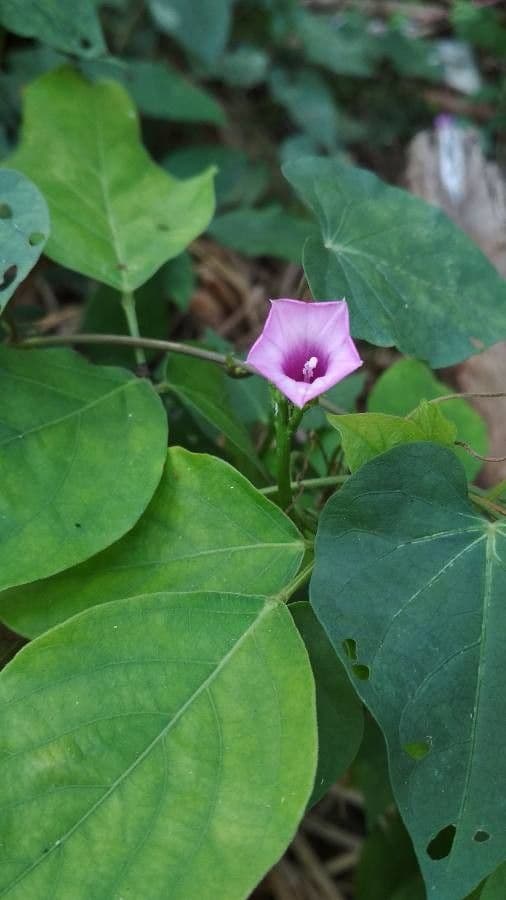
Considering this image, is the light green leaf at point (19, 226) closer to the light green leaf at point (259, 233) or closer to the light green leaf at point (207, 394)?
the light green leaf at point (207, 394)

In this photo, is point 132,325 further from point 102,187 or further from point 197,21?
point 197,21

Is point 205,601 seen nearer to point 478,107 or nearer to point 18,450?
point 18,450

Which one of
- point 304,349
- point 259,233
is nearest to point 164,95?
point 259,233

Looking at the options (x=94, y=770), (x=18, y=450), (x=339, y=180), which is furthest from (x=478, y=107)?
(x=94, y=770)

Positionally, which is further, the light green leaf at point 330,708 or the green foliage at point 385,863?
the green foliage at point 385,863

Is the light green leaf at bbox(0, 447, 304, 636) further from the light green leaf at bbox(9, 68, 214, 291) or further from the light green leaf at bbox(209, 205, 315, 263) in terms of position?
the light green leaf at bbox(209, 205, 315, 263)

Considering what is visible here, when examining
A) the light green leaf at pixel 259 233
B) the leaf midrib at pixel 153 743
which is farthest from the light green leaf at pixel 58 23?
the leaf midrib at pixel 153 743
